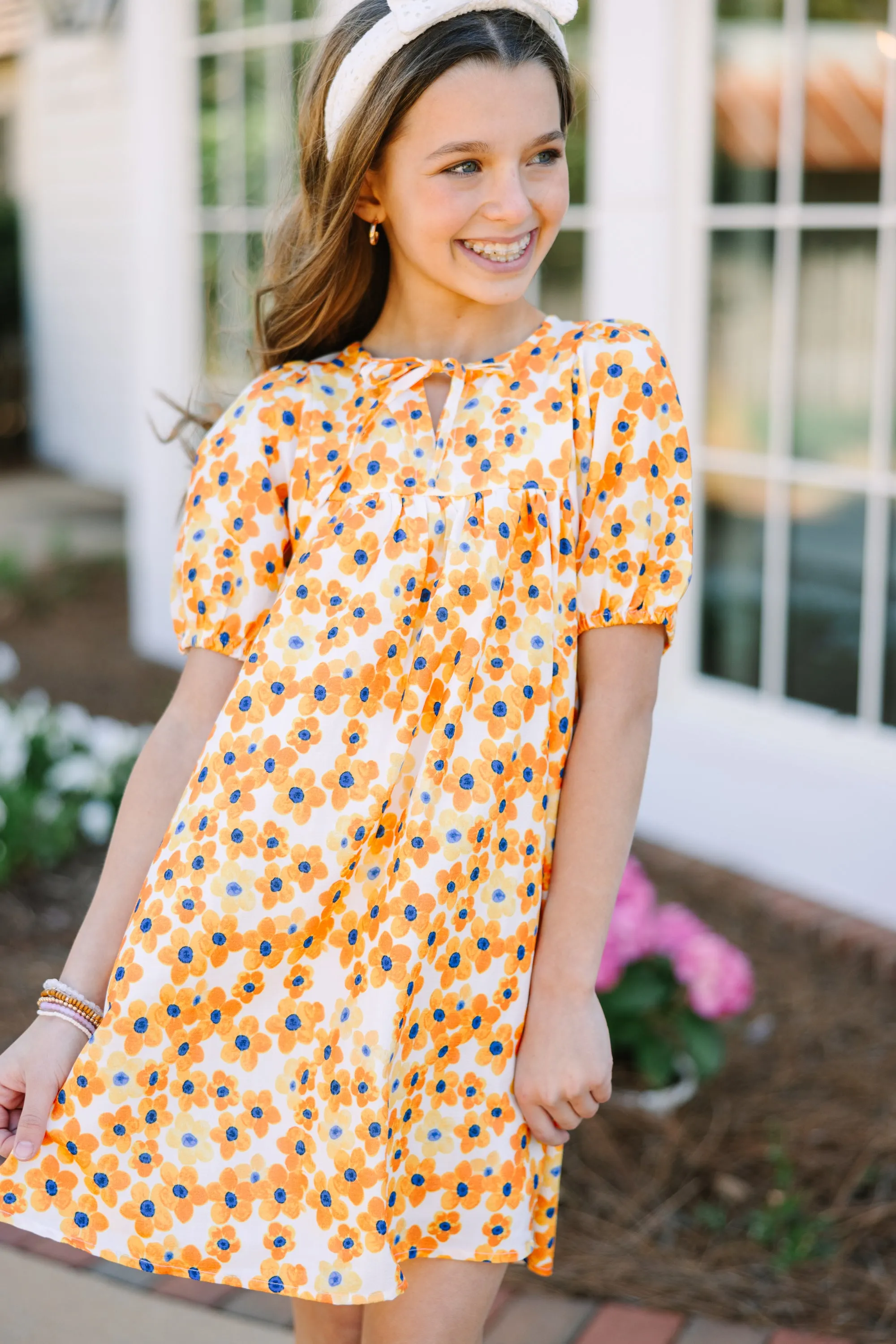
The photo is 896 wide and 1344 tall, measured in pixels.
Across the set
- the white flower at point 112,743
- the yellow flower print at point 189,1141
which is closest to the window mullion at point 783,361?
the white flower at point 112,743

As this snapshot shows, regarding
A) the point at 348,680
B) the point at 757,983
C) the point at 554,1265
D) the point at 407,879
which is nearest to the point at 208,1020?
the point at 407,879

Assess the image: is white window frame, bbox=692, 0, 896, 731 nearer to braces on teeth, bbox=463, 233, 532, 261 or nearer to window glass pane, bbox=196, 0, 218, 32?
braces on teeth, bbox=463, 233, 532, 261

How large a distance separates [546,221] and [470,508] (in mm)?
311

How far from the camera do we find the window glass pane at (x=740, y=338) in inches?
147

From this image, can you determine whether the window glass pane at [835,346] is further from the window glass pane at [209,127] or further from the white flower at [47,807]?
the window glass pane at [209,127]

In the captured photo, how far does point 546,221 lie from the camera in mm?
1527

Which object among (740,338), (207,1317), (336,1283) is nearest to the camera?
(336,1283)

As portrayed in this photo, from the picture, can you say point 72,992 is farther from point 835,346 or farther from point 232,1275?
point 835,346

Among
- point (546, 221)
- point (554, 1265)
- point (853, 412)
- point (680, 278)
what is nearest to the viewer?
point (546, 221)

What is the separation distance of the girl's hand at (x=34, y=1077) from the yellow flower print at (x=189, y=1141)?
119 millimetres

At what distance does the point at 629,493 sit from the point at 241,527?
0.40 meters

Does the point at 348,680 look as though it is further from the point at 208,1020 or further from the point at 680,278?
the point at 680,278

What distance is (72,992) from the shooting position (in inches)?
59.7

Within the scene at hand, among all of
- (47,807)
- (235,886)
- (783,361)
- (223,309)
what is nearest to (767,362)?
(783,361)
